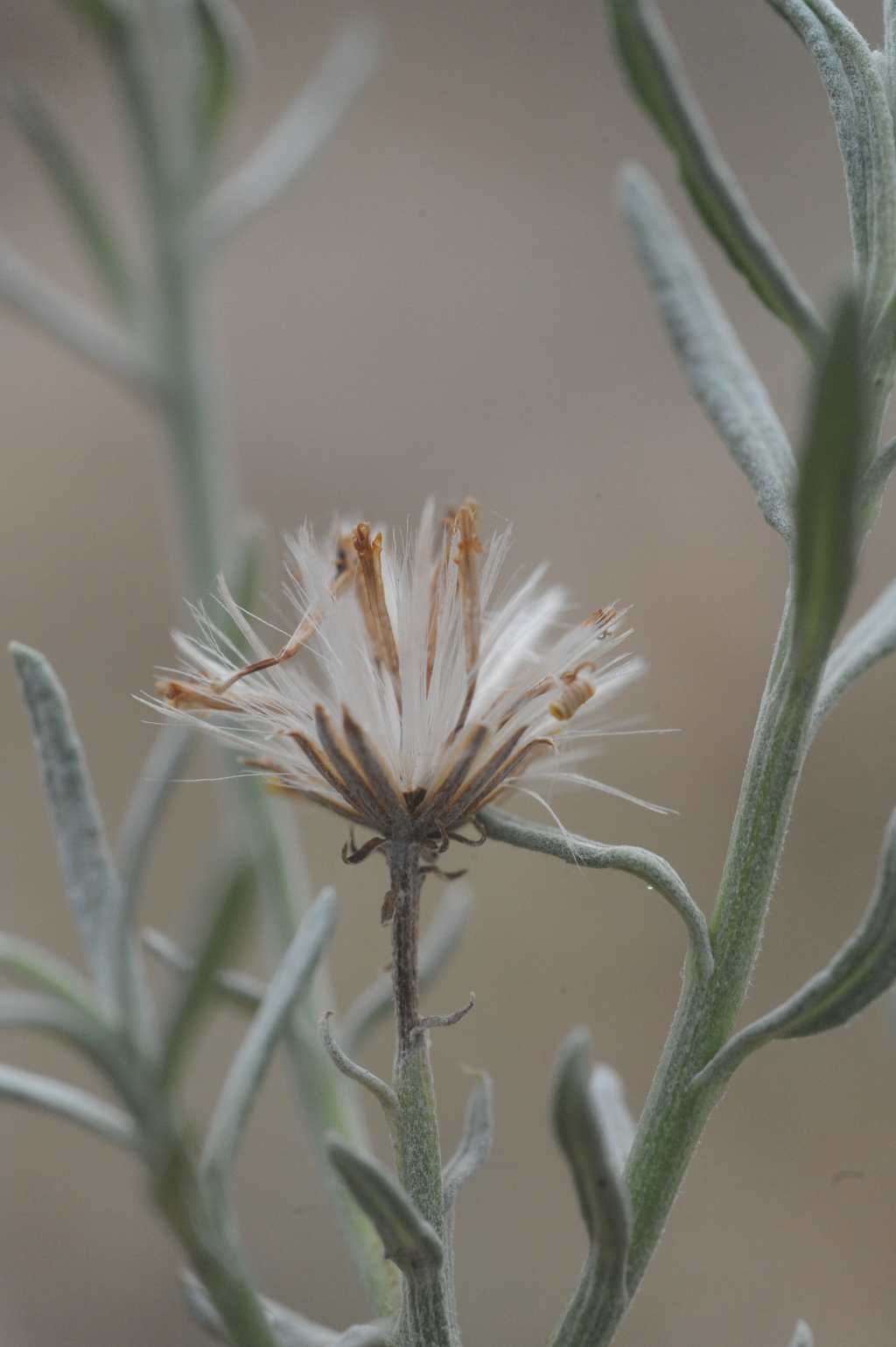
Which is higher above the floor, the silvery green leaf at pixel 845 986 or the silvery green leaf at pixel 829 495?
the silvery green leaf at pixel 829 495

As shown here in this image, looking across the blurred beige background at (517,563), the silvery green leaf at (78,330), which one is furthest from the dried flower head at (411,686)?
the blurred beige background at (517,563)

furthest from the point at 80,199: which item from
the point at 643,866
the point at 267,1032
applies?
the point at 643,866

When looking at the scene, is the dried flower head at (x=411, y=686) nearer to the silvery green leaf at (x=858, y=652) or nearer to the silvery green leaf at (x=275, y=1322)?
the silvery green leaf at (x=858, y=652)

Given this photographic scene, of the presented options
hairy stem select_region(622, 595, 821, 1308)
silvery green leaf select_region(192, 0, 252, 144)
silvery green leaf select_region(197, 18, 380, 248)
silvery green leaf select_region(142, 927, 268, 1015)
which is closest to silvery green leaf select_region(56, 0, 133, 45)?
silvery green leaf select_region(192, 0, 252, 144)

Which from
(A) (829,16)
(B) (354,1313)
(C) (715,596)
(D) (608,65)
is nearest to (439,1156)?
(A) (829,16)

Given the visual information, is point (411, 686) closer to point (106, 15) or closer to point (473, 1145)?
point (473, 1145)

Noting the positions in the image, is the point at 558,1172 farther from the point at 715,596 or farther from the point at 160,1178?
the point at 160,1178
